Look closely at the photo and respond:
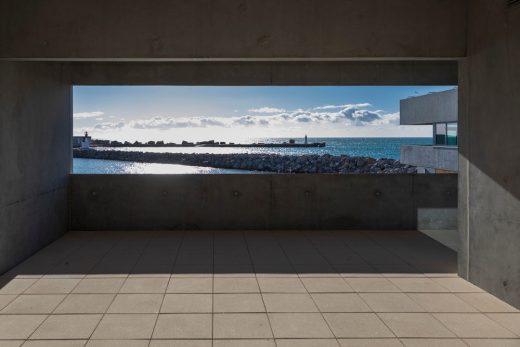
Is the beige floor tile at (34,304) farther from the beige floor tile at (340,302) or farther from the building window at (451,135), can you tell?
the building window at (451,135)

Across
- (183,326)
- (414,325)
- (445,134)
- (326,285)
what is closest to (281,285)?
(326,285)

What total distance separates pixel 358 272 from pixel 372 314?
1.68 meters

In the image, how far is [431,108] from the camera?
2323 cm

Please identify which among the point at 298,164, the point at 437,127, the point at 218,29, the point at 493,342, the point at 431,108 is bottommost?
the point at 493,342

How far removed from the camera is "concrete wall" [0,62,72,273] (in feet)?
21.8

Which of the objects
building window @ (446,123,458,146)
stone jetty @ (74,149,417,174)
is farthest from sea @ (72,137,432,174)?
building window @ (446,123,458,146)

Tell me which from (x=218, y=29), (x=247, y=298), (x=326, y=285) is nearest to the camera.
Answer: (x=247, y=298)

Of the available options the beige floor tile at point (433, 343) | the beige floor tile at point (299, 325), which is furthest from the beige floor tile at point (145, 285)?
the beige floor tile at point (433, 343)

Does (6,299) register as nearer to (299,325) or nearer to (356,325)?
(299,325)

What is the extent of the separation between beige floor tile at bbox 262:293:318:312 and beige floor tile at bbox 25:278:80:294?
98.5 inches

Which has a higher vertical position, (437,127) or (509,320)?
(437,127)

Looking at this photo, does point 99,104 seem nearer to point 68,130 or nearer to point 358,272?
point 68,130

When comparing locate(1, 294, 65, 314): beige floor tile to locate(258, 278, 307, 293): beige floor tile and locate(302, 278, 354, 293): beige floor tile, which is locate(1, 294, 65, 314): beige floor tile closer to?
locate(258, 278, 307, 293): beige floor tile

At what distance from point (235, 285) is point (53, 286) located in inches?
91.7
